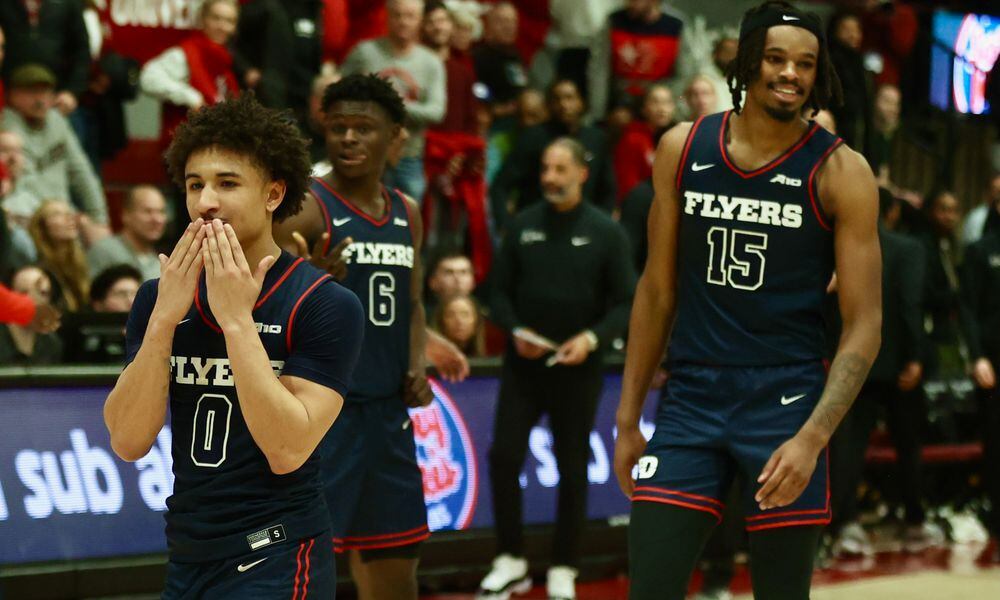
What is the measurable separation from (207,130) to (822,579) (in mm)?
6081

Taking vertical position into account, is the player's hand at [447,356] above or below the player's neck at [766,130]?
below

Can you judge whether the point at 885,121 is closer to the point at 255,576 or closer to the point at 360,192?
the point at 360,192

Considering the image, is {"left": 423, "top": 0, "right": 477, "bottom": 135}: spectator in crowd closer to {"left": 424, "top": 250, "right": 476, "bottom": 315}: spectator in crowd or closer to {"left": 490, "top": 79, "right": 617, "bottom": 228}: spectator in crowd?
{"left": 490, "top": 79, "right": 617, "bottom": 228}: spectator in crowd

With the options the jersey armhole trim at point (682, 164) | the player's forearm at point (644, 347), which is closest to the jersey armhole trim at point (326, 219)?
the player's forearm at point (644, 347)

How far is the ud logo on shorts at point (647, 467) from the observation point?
14.4 feet

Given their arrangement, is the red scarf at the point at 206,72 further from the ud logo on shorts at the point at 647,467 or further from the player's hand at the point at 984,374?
the ud logo on shorts at the point at 647,467

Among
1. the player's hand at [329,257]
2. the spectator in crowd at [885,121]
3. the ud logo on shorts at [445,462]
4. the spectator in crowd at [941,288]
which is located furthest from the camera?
the spectator in crowd at [885,121]

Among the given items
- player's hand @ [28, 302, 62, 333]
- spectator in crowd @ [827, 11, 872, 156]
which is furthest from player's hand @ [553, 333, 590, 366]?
spectator in crowd @ [827, 11, 872, 156]

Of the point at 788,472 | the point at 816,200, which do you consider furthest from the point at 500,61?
the point at 788,472

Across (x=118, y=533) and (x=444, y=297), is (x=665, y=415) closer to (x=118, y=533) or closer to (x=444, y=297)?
(x=118, y=533)

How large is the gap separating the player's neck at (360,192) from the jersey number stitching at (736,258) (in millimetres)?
1627

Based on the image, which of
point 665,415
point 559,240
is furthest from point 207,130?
point 559,240

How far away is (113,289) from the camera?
8.18 metres

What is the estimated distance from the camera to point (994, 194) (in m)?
10.8
